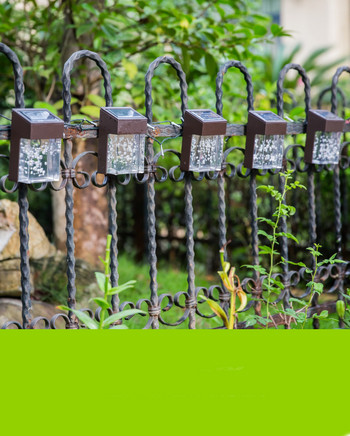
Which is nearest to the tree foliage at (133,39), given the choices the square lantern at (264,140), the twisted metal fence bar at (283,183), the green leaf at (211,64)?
the green leaf at (211,64)

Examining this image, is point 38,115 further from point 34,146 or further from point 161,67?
point 161,67

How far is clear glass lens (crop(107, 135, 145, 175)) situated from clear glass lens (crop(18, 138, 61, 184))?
215mm

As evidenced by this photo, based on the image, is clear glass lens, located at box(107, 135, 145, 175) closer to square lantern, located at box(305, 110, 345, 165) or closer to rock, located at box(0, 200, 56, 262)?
square lantern, located at box(305, 110, 345, 165)

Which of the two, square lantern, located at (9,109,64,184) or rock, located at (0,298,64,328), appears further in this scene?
rock, located at (0,298,64,328)

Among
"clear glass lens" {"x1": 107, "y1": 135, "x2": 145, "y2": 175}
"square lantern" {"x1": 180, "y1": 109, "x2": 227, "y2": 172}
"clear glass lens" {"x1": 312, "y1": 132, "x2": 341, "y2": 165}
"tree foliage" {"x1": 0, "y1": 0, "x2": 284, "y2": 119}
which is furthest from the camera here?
"tree foliage" {"x1": 0, "y1": 0, "x2": 284, "y2": 119}

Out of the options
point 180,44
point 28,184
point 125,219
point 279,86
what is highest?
point 180,44

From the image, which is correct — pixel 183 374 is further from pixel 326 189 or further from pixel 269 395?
pixel 326 189

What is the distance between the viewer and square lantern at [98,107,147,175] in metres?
2.23

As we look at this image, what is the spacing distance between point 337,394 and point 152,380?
0.42m

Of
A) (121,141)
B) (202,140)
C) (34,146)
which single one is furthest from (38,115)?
(202,140)

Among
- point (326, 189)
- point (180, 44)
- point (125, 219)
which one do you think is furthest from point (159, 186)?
point (180, 44)

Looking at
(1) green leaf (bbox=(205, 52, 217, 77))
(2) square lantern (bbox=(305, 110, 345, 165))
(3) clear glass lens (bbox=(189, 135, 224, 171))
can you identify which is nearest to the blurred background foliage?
(1) green leaf (bbox=(205, 52, 217, 77))

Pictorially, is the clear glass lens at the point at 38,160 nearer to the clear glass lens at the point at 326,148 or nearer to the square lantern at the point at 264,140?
the square lantern at the point at 264,140

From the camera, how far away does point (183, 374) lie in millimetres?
1375
